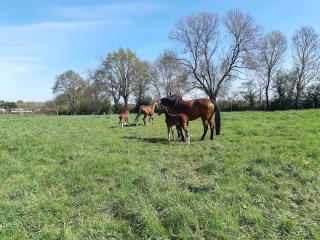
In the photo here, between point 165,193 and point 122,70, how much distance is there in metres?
67.0

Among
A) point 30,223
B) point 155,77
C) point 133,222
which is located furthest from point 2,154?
point 155,77

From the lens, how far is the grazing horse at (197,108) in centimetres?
1376

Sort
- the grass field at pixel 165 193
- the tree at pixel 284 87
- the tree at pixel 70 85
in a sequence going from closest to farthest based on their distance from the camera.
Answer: the grass field at pixel 165 193, the tree at pixel 284 87, the tree at pixel 70 85

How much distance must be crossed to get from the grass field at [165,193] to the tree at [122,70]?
60.1m

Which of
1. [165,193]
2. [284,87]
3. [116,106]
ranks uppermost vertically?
[284,87]

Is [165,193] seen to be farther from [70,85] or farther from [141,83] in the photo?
[70,85]

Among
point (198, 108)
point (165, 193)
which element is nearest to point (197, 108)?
point (198, 108)

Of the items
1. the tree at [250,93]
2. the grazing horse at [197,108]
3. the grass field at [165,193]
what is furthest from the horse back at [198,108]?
the tree at [250,93]

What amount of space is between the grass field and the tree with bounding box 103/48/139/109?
6014 centimetres

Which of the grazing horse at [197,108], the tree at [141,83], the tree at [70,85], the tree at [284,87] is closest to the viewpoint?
the grazing horse at [197,108]

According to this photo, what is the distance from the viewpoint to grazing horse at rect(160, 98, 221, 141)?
1376 centimetres

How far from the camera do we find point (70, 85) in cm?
7794

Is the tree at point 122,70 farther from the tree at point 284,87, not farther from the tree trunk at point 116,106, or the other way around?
the tree at point 284,87

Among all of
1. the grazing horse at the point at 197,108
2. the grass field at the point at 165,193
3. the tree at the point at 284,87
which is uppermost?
the tree at the point at 284,87
